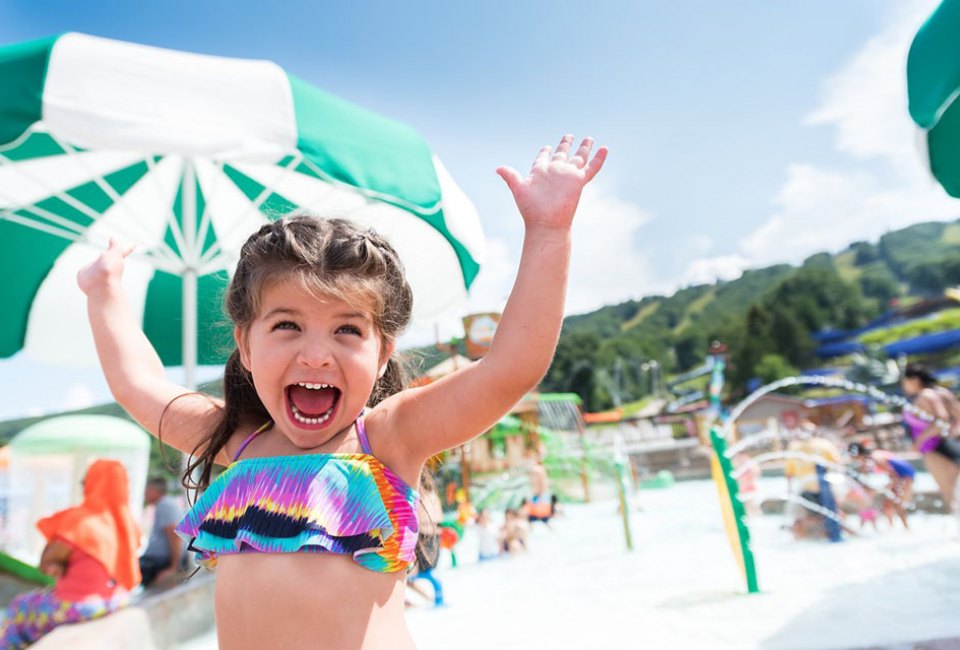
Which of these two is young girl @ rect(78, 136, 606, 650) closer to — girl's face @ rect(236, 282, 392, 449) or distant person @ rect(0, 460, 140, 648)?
girl's face @ rect(236, 282, 392, 449)

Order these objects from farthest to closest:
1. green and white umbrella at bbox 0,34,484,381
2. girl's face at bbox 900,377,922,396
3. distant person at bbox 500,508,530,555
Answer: distant person at bbox 500,508,530,555, girl's face at bbox 900,377,922,396, green and white umbrella at bbox 0,34,484,381

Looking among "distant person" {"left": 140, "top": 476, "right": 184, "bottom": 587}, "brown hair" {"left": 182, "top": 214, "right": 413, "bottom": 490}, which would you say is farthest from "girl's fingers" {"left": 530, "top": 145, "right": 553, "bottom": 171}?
"distant person" {"left": 140, "top": 476, "right": 184, "bottom": 587}

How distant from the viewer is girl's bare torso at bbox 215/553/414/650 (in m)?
1.06

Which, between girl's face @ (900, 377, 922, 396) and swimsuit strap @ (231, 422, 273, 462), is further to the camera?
girl's face @ (900, 377, 922, 396)

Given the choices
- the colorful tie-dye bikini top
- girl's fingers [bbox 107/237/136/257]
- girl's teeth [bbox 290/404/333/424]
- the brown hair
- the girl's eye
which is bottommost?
the colorful tie-dye bikini top

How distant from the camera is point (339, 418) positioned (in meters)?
1.19

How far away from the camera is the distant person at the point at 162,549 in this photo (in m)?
4.89

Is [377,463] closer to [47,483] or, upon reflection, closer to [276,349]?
[276,349]

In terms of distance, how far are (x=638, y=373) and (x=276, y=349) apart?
81695mm

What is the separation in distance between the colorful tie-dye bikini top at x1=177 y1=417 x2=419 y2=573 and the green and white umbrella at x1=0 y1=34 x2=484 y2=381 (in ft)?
1.60

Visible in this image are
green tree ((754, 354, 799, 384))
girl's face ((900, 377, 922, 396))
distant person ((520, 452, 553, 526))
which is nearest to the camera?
girl's face ((900, 377, 922, 396))

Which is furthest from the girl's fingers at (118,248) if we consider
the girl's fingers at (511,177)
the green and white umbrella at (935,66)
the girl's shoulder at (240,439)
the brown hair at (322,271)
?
the green and white umbrella at (935,66)

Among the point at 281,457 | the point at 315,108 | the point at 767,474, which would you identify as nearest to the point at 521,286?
the point at 281,457

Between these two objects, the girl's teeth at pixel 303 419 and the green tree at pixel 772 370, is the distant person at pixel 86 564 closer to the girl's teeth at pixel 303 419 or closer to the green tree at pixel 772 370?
the girl's teeth at pixel 303 419
